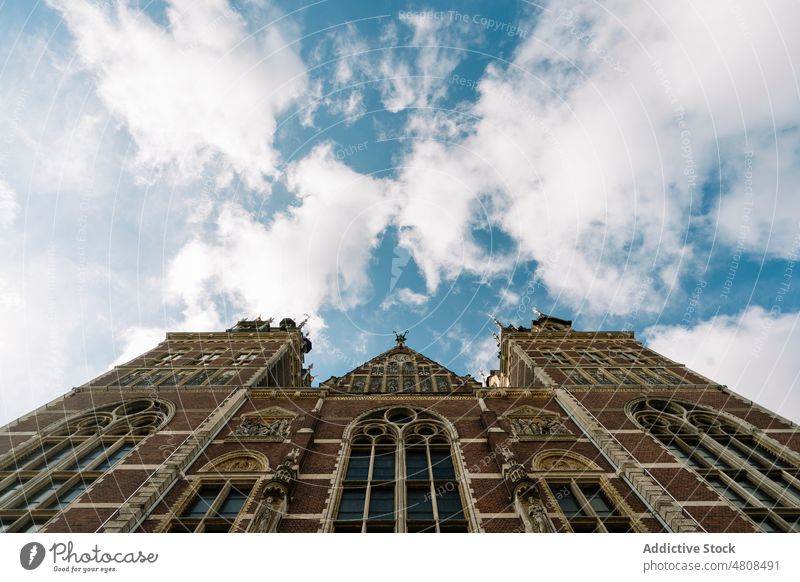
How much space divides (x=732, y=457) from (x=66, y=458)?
2844 cm

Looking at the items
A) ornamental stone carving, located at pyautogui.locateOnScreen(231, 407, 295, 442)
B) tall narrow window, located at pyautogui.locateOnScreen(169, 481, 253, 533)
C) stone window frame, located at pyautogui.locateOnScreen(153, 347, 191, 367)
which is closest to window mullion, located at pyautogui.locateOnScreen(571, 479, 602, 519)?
tall narrow window, located at pyautogui.locateOnScreen(169, 481, 253, 533)

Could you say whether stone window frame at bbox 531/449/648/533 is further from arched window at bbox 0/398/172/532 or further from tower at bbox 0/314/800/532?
arched window at bbox 0/398/172/532

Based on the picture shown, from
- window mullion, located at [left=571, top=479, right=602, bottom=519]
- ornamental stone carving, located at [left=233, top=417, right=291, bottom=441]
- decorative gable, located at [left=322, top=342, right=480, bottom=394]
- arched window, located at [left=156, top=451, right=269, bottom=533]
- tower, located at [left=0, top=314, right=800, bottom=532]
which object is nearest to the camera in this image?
arched window, located at [left=156, top=451, right=269, bottom=533]

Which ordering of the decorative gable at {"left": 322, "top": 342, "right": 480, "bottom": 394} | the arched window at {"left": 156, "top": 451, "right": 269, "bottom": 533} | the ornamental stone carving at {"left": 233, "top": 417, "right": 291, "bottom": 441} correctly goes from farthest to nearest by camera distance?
the decorative gable at {"left": 322, "top": 342, "right": 480, "bottom": 394}
the ornamental stone carving at {"left": 233, "top": 417, "right": 291, "bottom": 441}
the arched window at {"left": 156, "top": 451, "right": 269, "bottom": 533}

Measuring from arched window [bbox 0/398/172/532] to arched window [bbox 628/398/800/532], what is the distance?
79.3ft

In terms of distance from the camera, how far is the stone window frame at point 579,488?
1608 cm

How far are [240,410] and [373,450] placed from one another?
26.3 feet
